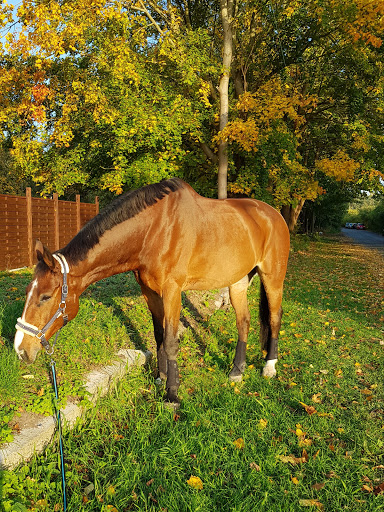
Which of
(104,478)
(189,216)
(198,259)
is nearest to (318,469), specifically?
(104,478)

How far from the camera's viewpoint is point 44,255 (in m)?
2.82

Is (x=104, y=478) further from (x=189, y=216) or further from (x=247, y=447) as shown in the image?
(x=189, y=216)

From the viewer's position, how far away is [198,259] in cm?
393

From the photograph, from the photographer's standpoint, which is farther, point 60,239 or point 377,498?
point 60,239

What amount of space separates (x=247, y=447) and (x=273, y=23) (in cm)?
1283

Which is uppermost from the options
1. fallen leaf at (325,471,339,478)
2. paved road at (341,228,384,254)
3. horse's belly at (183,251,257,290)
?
horse's belly at (183,251,257,290)

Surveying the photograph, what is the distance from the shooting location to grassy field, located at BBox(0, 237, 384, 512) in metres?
2.45

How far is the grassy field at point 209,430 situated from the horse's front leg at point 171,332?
0.63 feet

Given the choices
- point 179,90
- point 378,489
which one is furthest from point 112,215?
point 179,90

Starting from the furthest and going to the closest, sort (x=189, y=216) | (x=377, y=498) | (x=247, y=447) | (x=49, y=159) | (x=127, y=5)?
(x=49, y=159)
(x=127, y=5)
(x=189, y=216)
(x=247, y=447)
(x=377, y=498)

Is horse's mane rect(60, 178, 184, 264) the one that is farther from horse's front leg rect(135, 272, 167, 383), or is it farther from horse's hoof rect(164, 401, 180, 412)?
horse's hoof rect(164, 401, 180, 412)

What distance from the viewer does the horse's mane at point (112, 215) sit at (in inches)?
127

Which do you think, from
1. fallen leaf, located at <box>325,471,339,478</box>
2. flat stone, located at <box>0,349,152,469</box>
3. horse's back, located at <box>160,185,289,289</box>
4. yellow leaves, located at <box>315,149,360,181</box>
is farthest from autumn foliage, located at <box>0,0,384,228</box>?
fallen leaf, located at <box>325,471,339,478</box>

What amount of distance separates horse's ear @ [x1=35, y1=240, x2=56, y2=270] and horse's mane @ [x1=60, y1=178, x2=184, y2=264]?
25 centimetres
